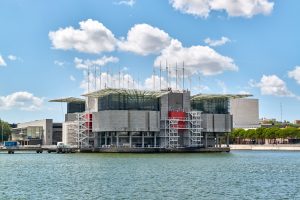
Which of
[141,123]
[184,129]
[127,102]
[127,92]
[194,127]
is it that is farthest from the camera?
[194,127]

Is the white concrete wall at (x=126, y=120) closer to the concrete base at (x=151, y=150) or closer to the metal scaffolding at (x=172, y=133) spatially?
the metal scaffolding at (x=172, y=133)

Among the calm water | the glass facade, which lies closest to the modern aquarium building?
the glass facade

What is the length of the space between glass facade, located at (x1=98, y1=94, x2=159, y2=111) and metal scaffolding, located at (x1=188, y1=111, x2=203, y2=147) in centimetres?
1218

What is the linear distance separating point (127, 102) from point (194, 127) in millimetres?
25079

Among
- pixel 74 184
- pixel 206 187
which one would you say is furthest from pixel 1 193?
pixel 206 187

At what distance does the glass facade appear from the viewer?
618 feet

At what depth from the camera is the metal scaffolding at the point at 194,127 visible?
641ft

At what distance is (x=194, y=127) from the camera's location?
197 meters

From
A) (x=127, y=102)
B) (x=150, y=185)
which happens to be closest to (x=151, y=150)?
(x=127, y=102)

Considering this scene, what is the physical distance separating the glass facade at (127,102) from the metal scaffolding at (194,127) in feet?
40.0

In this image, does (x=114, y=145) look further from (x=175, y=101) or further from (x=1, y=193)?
(x=1, y=193)

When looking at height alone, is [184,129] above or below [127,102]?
below

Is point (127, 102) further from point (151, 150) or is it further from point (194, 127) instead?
point (194, 127)

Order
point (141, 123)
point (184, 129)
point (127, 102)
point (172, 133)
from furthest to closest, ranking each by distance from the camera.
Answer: point (184, 129), point (172, 133), point (127, 102), point (141, 123)
